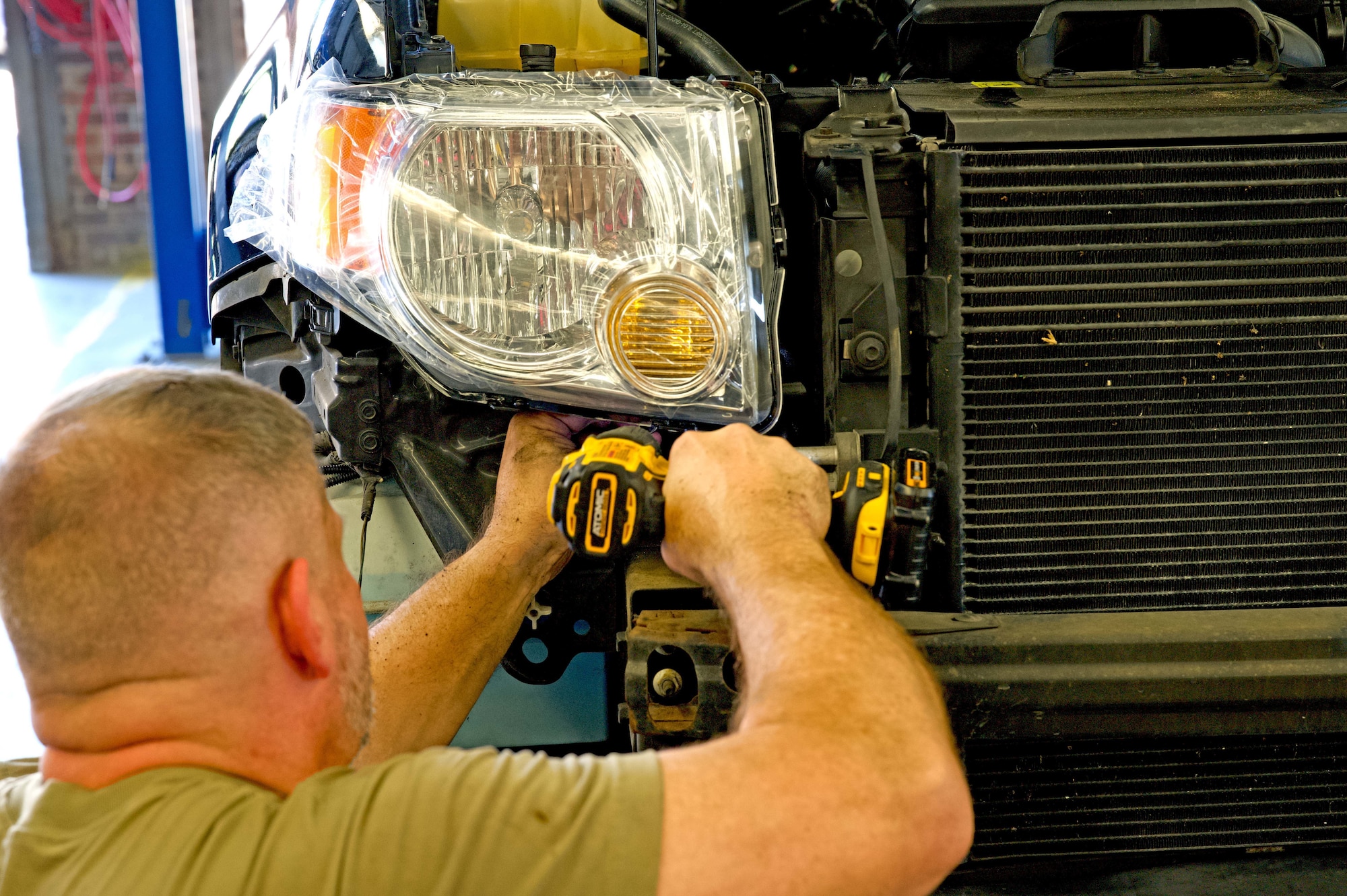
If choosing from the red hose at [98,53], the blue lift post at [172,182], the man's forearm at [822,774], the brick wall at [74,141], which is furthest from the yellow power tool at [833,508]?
the red hose at [98,53]

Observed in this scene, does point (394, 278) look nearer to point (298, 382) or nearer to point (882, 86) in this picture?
point (298, 382)

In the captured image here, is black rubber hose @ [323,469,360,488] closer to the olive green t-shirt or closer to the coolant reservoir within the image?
the coolant reservoir

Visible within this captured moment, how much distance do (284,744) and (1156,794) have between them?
4.22ft

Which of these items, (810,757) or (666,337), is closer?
(810,757)

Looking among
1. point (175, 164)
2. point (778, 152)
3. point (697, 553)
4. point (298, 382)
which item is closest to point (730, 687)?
point (697, 553)

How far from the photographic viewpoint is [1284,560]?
1.71 m

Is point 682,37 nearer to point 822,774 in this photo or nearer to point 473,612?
point 473,612

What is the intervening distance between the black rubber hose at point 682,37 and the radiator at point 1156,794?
3.60ft

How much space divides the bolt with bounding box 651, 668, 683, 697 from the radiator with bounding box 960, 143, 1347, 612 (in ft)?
1.49

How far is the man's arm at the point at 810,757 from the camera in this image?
1040 millimetres

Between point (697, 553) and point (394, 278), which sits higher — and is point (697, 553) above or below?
below

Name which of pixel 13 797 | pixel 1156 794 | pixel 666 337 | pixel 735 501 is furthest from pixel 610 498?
pixel 1156 794

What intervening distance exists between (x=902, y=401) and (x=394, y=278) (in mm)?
728

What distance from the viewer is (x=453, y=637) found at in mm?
1843
